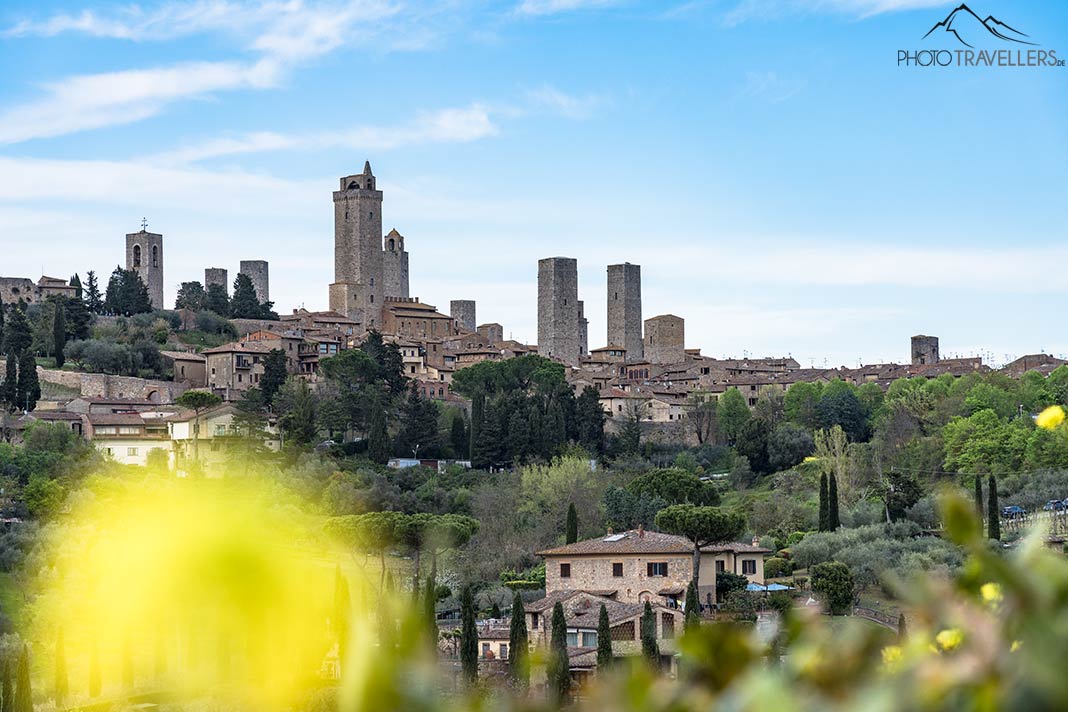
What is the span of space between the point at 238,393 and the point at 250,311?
14.0 meters

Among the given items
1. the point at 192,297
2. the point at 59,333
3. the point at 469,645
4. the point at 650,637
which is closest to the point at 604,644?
the point at 650,637

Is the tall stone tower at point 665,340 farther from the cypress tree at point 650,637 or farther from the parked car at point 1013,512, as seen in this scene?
the cypress tree at point 650,637

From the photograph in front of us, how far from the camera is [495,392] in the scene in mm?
60281

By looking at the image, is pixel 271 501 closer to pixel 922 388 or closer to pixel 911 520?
pixel 911 520

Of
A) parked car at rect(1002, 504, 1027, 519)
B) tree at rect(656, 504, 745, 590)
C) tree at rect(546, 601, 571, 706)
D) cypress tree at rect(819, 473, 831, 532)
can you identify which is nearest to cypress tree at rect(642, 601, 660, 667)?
tree at rect(546, 601, 571, 706)

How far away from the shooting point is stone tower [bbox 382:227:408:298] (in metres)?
80.1

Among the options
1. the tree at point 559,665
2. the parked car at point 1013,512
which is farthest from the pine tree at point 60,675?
the parked car at point 1013,512

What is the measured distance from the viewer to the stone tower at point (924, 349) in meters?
79.2

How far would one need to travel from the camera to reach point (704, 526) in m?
33.3

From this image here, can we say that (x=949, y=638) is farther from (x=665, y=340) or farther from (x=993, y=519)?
(x=665, y=340)

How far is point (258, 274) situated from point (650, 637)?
57790mm

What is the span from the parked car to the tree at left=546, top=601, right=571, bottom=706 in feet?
47.7

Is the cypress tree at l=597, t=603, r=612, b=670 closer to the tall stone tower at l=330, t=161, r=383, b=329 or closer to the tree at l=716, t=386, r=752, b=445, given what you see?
the tree at l=716, t=386, r=752, b=445

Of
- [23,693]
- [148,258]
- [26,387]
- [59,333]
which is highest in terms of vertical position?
[148,258]
